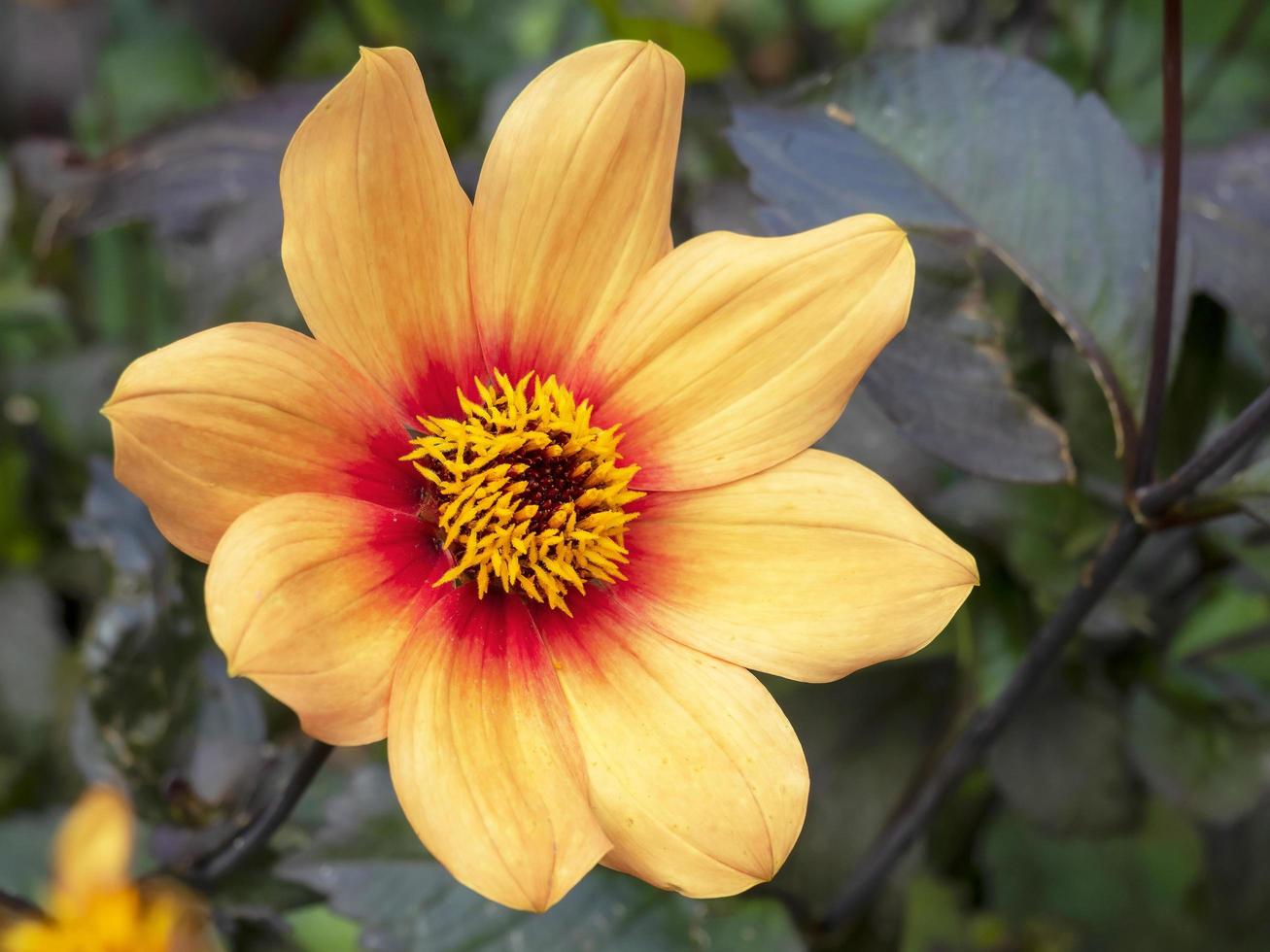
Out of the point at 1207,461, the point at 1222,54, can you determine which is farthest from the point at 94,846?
the point at 1222,54


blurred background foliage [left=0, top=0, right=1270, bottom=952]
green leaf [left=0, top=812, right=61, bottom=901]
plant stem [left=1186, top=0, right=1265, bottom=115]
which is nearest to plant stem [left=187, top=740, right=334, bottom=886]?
blurred background foliage [left=0, top=0, right=1270, bottom=952]

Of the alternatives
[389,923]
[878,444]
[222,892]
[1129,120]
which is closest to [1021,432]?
[878,444]

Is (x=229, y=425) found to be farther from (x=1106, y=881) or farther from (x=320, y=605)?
(x=1106, y=881)

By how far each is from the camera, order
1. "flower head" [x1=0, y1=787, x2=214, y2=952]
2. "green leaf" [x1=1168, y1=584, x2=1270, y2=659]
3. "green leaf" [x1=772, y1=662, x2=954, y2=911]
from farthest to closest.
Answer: "green leaf" [x1=1168, y1=584, x2=1270, y2=659]
"green leaf" [x1=772, y1=662, x2=954, y2=911]
"flower head" [x1=0, y1=787, x2=214, y2=952]

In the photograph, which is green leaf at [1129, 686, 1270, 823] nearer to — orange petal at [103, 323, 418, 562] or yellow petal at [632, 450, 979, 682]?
yellow petal at [632, 450, 979, 682]

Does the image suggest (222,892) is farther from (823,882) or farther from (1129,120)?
(1129,120)
